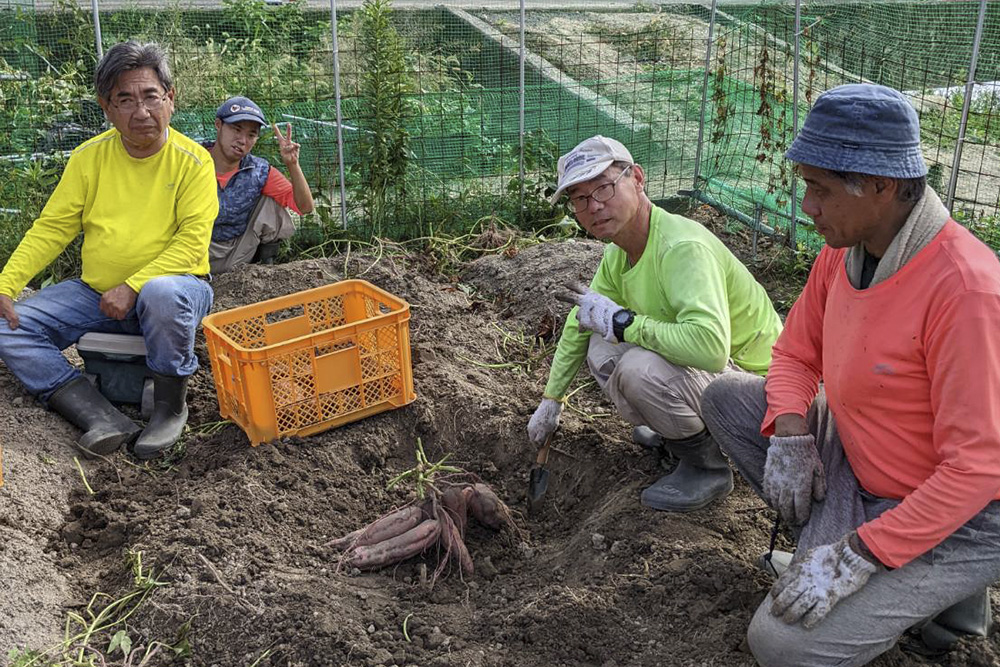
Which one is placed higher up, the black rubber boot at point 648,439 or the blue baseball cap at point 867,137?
the blue baseball cap at point 867,137

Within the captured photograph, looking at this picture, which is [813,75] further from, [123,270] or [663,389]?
[123,270]

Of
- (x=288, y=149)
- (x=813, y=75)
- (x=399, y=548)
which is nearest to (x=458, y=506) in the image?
(x=399, y=548)

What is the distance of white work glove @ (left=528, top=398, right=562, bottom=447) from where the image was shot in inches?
131

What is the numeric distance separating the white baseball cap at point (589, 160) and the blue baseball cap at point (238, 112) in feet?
7.31

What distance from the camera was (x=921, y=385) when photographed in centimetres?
225

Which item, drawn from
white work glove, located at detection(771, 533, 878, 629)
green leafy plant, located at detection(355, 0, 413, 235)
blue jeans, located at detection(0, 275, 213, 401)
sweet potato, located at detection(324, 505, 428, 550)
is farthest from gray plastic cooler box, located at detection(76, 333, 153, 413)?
white work glove, located at detection(771, 533, 878, 629)

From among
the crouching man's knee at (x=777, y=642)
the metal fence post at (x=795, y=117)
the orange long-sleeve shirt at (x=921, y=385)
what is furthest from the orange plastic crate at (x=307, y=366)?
the metal fence post at (x=795, y=117)

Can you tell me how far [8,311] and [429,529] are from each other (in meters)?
1.94

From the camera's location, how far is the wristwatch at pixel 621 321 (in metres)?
3.03

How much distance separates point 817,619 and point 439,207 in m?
3.92

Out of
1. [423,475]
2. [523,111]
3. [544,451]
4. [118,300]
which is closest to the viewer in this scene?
[423,475]

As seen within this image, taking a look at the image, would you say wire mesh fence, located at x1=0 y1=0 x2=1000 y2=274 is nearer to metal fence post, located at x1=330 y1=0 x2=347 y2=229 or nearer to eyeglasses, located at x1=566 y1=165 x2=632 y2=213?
metal fence post, located at x1=330 y1=0 x2=347 y2=229

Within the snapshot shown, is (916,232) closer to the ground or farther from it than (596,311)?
farther from it

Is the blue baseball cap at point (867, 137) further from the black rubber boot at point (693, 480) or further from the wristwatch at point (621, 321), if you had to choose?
the black rubber boot at point (693, 480)
